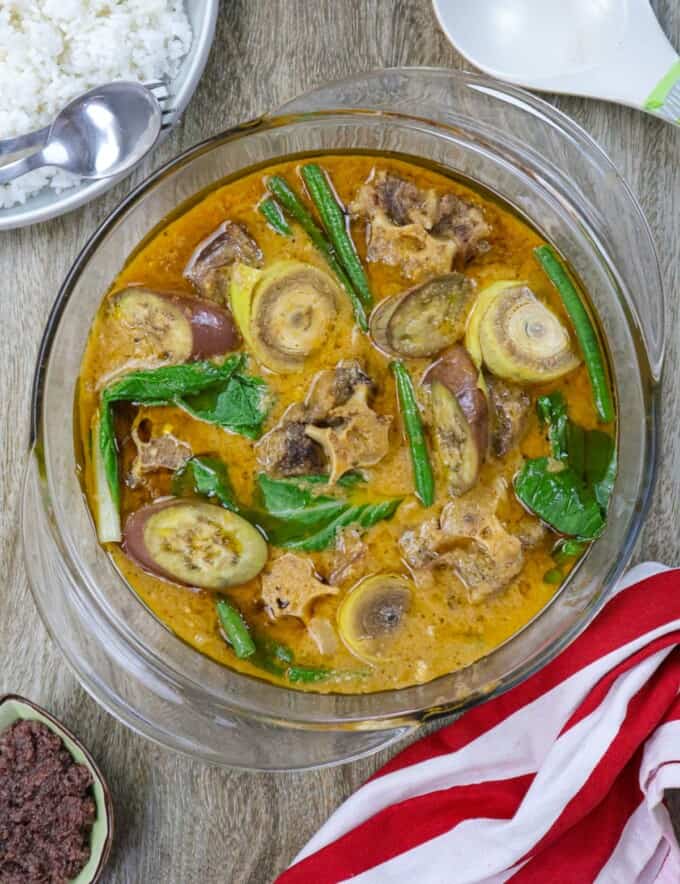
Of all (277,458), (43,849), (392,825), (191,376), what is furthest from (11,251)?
(392,825)

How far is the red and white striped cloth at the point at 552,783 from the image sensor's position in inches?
97.3

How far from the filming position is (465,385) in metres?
2.26

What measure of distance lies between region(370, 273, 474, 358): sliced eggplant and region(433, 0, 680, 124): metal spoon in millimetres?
639

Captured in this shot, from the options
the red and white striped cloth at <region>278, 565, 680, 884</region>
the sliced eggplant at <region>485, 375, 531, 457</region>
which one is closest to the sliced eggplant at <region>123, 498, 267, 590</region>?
the sliced eggplant at <region>485, 375, 531, 457</region>

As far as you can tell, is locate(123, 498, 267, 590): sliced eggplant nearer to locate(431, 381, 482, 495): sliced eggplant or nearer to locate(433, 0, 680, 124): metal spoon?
locate(431, 381, 482, 495): sliced eggplant

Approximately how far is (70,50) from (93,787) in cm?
198

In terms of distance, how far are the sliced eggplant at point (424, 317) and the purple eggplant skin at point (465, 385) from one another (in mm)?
40

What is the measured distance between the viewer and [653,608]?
2484 millimetres

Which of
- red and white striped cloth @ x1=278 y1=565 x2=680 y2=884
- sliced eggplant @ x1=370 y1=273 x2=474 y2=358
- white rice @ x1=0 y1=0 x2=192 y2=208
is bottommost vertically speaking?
red and white striped cloth @ x1=278 y1=565 x2=680 y2=884

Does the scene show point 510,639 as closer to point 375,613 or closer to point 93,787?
point 375,613

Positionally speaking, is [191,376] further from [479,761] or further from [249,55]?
[479,761]

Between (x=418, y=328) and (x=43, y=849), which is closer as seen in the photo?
(x=418, y=328)

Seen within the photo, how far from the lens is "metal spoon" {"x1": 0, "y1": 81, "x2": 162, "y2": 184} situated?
2.39 meters

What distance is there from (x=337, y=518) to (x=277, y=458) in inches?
8.3
